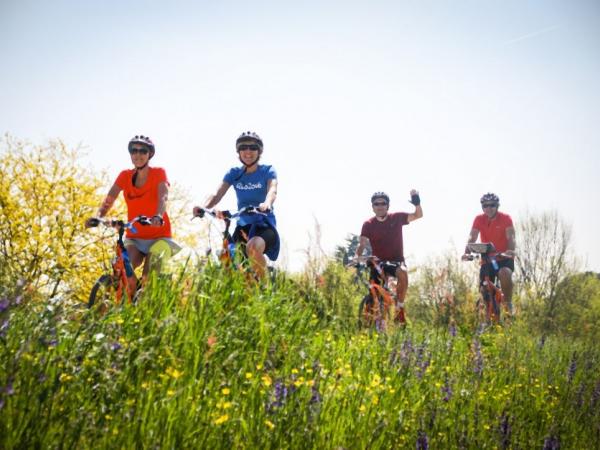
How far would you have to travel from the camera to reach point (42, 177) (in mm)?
13336

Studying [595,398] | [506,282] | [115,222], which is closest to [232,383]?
[115,222]

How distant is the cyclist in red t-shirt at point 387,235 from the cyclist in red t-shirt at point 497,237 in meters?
1.87

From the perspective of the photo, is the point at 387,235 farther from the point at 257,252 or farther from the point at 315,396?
the point at 315,396

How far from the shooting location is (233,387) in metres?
2.93

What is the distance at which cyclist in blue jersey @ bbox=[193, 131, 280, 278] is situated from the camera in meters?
6.11

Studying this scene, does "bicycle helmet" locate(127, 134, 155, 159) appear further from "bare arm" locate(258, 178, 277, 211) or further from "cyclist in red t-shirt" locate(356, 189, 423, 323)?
"cyclist in red t-shirt" locate(356, 189, 423, 323)

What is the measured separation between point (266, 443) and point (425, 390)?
1847 millimetres

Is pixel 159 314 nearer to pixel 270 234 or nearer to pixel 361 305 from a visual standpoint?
pixel 270 234

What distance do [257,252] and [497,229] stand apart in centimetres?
604

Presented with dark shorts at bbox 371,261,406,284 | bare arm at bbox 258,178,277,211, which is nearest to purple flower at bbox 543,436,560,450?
bare arm at bbox 258,178,277,211

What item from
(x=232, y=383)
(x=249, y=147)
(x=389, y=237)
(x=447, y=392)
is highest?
(x=249, y=147)

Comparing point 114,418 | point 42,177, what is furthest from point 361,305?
point 42,177

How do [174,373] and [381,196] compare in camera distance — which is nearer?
[174,373]

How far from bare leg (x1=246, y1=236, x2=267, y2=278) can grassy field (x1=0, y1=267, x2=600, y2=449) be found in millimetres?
541
